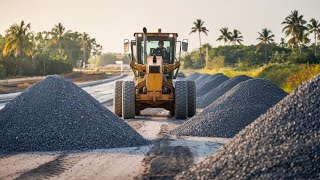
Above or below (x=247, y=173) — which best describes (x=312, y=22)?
above

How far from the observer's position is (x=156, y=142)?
10.8 m

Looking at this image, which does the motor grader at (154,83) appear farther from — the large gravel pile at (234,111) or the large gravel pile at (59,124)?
the large gravel pile at (59,124)

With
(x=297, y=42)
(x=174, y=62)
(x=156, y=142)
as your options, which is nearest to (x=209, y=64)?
(x=297, y=42)

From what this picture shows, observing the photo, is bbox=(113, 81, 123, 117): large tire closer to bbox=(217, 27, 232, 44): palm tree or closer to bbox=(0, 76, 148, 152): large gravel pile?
bbox=(0, 76, 148, 152): large gravel pile

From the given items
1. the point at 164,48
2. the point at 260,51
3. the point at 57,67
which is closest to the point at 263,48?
the point at 260,51

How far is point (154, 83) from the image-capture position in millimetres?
14984

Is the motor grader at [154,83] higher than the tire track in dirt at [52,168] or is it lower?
higher

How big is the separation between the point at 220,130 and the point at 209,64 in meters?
80.1

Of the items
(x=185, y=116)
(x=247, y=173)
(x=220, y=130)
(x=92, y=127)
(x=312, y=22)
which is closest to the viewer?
(x=247, y=173)

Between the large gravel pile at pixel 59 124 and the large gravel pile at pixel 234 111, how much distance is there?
1838 mm

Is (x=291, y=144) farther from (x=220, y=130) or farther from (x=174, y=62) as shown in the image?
(x=174, y=62)

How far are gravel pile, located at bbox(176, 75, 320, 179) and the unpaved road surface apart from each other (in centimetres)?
96

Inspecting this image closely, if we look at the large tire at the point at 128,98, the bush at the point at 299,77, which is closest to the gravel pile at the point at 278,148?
the large tire at the point at 128,98

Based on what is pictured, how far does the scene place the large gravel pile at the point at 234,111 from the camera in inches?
468
